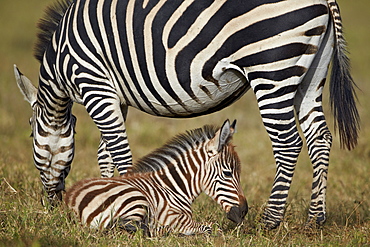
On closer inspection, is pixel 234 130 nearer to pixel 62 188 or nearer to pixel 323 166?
pixel 323 166

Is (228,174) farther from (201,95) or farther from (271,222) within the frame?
(201,95)

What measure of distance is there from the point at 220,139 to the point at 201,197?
2552 millimetres

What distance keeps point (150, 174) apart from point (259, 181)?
130 inches

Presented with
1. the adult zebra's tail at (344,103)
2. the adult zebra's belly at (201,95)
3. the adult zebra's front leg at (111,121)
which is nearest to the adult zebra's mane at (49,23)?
the adult zebra's front leg at (111,121)

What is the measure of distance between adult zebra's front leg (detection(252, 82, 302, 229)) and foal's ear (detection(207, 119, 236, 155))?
38 centimetres

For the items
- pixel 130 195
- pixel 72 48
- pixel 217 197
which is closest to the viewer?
pixel 130 195

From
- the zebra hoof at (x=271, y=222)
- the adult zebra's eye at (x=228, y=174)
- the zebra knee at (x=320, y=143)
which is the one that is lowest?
the zebra hoof at (x=271, y=222)

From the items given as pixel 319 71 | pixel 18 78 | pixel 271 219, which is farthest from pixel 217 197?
pixel 18 78

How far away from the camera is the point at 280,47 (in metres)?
5.07

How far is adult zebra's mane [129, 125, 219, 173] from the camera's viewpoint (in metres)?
5.66

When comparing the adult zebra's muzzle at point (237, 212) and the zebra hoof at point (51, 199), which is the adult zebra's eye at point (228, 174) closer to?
the adult zebra's muzzle at point (237, 212)

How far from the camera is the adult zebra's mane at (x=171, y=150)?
5.66m

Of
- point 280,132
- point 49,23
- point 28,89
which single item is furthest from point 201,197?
point 49,23

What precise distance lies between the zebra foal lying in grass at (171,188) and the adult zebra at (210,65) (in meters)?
0.41
